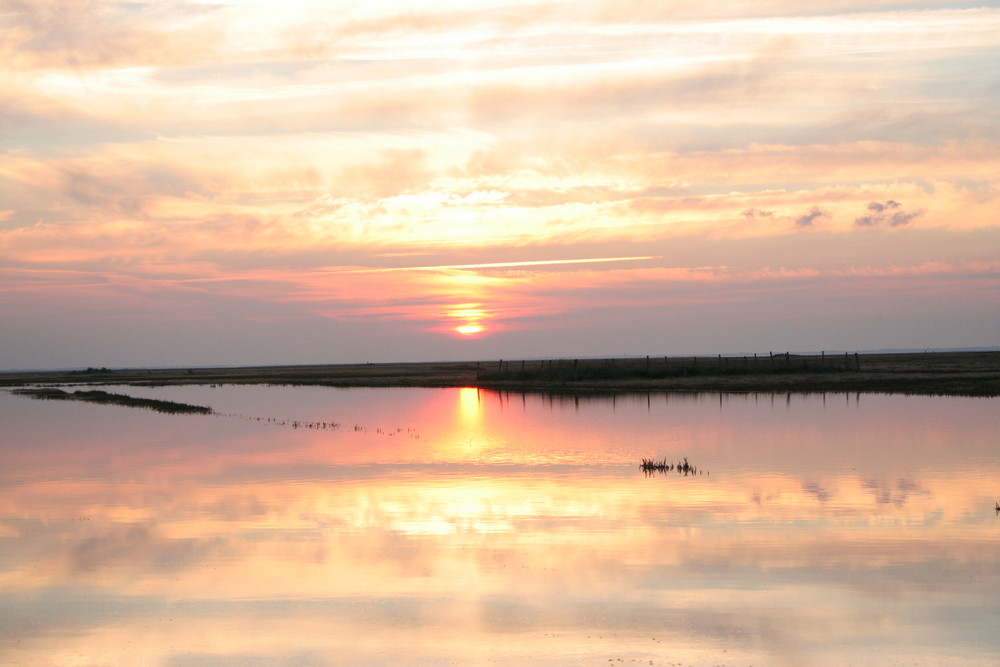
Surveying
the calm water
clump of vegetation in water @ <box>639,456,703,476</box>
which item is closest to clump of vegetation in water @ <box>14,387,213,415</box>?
the calm water

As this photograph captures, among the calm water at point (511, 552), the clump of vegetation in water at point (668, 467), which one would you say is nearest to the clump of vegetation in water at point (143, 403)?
the calm water at point (511, 552)

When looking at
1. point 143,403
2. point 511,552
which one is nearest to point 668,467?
point 511,552

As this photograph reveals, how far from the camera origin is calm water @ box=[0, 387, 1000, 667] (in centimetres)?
1029

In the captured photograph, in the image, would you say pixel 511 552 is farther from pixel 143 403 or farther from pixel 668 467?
pixel 143 403

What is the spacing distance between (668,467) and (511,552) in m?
9.43

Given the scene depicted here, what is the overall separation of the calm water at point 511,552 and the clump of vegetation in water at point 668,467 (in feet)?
1.79

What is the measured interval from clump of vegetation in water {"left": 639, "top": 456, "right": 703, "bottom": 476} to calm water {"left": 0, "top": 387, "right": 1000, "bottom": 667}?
0.54 meters

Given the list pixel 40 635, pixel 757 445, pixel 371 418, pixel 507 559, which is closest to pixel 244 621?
pixel 40 635

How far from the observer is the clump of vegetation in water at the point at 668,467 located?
22484mm

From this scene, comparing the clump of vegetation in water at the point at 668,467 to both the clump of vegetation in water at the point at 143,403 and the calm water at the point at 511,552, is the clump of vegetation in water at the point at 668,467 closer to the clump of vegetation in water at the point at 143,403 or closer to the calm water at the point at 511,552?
the calm water at the point at 511,552

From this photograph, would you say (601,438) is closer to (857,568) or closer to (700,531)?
(700,531)

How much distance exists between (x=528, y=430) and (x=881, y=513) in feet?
60.3

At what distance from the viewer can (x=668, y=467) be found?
23.1 m

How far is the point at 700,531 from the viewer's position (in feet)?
51.3
